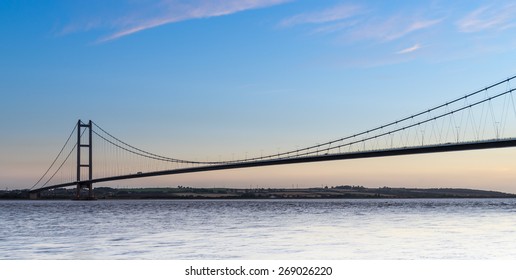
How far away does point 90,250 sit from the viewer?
67.6 ft

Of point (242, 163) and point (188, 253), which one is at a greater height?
point (242, 163)

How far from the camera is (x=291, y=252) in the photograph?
1962 centimetres

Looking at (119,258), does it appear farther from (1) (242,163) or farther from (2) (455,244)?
(1) (242,163)

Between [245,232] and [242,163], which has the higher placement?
[242,163]
